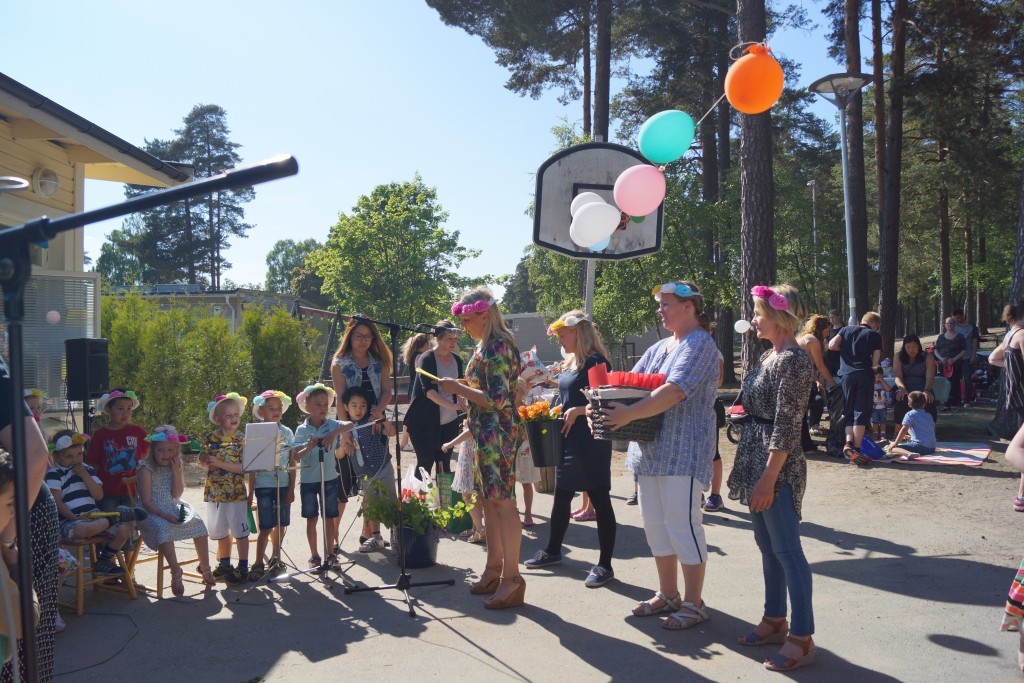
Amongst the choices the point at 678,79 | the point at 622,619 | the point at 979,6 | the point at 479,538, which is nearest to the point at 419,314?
the point at 678,79

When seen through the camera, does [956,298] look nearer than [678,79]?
No

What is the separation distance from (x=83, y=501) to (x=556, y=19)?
1760 centimetres

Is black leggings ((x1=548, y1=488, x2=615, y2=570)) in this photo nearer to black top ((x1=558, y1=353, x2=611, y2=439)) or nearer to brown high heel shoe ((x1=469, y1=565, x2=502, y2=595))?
black top ((x1=558, y1=353, x2=611, y2=439))

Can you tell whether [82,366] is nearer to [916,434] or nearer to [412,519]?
[412,519]

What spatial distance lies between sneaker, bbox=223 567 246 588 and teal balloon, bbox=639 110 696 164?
4.67 meters

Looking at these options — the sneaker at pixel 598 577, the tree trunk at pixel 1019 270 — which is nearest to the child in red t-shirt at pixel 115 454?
the sneaker at pixel 598 577

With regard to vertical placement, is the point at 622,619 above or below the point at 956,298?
below

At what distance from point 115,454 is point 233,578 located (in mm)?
1225

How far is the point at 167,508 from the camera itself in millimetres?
5523

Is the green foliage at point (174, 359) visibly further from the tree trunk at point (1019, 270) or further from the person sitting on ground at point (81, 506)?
the tree trunk at point (1019, 270)

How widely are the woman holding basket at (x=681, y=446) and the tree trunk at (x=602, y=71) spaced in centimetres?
1370

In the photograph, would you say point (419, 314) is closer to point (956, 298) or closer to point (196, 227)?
point (196, 227)

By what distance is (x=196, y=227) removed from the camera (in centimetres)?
5422

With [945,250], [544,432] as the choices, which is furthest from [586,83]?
[544,432]
